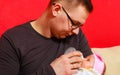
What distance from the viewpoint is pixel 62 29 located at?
130cm

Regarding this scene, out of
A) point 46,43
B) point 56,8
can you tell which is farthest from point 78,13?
point 46,43

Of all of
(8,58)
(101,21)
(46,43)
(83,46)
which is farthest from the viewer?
(101,21)

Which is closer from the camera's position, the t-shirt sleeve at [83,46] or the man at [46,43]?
the man at [46,43]

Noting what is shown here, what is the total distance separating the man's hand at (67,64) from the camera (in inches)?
50.3

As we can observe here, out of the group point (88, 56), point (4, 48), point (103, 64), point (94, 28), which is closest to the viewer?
point (4, 48)

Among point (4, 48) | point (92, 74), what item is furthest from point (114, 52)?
point (4, 48)

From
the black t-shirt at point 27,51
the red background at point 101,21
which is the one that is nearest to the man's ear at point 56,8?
the black t-shirt at point 27,51

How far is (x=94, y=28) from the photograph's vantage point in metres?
1.93

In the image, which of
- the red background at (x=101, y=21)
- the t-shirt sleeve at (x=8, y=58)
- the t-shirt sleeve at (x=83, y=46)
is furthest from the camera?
the red background at (x=101, y=21)

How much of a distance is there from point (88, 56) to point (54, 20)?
0.99 feet

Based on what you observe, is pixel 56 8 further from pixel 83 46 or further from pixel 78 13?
pixel 83 46

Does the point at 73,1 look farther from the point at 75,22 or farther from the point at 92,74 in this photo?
the point at 92,74

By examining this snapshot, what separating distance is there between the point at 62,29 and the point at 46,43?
A: 11 cm

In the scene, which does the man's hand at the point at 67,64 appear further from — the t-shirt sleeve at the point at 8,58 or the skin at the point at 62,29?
the t-shirt sleeve at the point at 8,58
